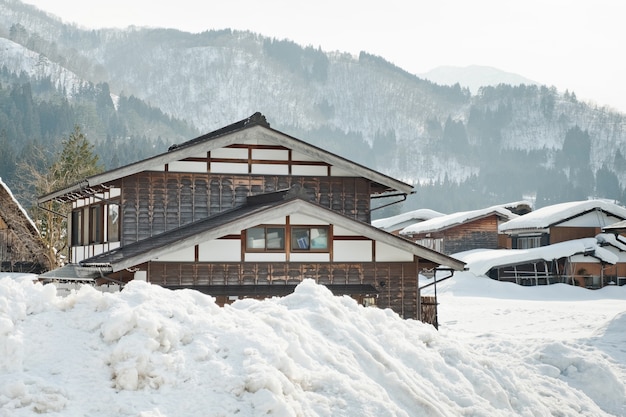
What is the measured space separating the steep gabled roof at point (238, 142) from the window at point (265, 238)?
3130 mm

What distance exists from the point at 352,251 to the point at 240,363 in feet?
43.1

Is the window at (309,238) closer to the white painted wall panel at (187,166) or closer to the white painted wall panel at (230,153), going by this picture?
the white painted wall panel at (230,153)

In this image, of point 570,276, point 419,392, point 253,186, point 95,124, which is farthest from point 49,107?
point 419,392

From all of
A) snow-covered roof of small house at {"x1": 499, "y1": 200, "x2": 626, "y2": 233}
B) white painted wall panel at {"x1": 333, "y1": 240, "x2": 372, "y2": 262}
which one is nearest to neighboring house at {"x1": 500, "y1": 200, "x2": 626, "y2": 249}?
snow-covered roof of small house at {"x1": 499, "y1": 200, "x2": 626, "y2": 233}

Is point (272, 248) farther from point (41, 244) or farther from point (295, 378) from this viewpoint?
point (41, 244)

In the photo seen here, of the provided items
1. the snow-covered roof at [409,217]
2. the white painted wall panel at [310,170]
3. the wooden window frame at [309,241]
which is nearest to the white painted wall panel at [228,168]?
the white painted wall panel at [310,170]

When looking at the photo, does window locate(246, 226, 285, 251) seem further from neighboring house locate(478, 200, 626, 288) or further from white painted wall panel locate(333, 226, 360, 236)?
neighboring house locate(478, 200, 626, 288)

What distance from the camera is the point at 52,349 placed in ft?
23.4

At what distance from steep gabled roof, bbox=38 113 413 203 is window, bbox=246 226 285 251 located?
3130 mm

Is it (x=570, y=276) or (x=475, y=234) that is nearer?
(x=570, y=276)

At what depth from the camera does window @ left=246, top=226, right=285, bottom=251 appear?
1995 centimetres

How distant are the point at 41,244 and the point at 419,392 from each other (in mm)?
34362

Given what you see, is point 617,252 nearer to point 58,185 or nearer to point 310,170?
point 310,170

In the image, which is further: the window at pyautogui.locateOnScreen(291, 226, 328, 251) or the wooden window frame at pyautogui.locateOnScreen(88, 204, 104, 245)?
the wooden window frame at pyautogui.locateOnScreen(88, 204, 104, 245)
